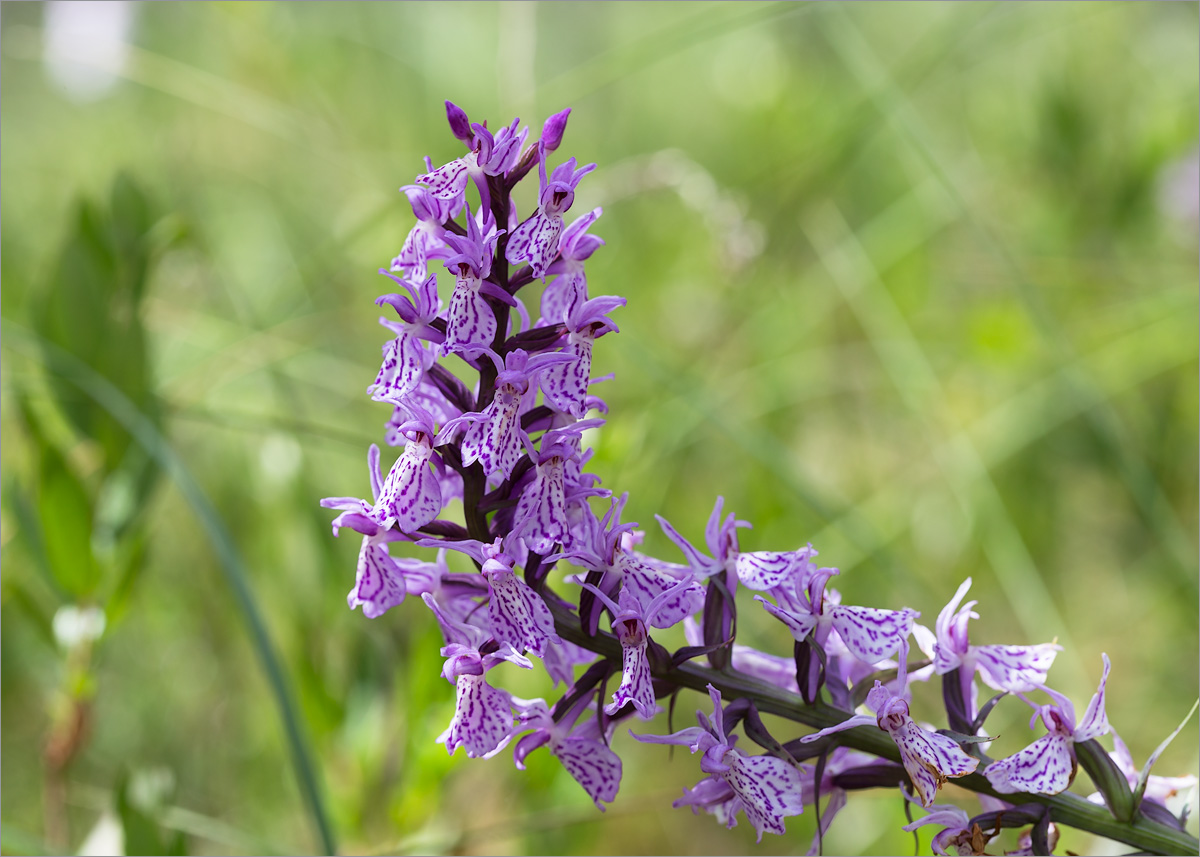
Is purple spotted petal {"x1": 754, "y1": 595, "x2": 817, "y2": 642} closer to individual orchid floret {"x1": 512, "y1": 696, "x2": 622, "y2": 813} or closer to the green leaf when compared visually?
individual orchid floret {"x1": 512, "y1": 696, "x2": 622, "y2": 813}

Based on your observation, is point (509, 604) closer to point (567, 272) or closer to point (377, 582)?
point (377, 582)

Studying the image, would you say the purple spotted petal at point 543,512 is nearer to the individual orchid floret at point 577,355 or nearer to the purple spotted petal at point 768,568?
the individual orchid floret at point 577,355

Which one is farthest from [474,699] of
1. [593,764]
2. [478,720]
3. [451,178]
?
[451,178]

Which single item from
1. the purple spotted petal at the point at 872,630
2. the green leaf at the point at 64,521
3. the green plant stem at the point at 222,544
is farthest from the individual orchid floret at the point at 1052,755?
the green leaf at the point at 64,521

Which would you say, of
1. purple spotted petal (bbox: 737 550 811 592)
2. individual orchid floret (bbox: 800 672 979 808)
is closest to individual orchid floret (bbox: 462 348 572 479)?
purple spotted petal (bbox: 737 550 811 592)

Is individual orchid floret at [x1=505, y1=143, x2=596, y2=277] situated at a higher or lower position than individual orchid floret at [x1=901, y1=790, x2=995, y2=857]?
higher

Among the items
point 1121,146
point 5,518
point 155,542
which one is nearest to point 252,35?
point 155,542

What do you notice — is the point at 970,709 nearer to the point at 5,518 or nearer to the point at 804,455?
the point at 5,518
